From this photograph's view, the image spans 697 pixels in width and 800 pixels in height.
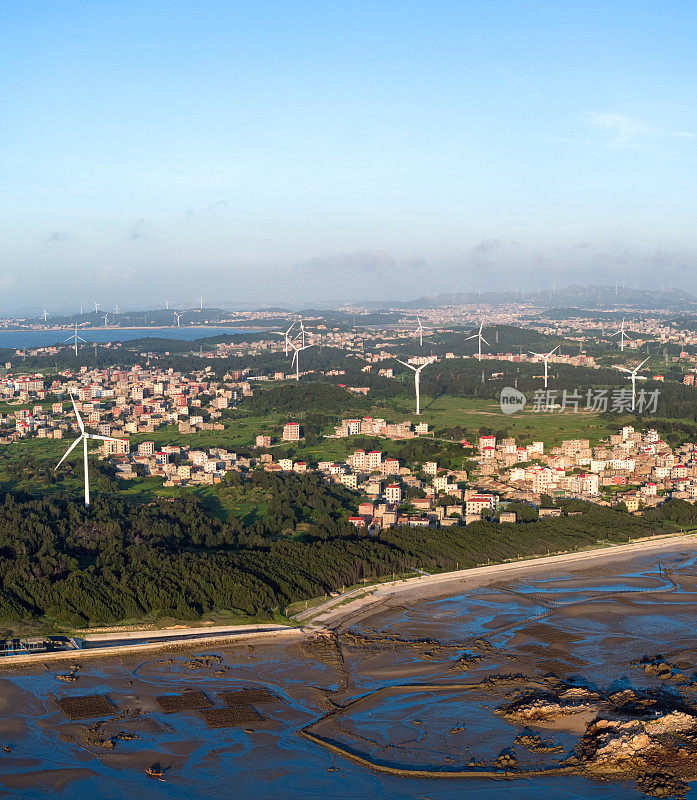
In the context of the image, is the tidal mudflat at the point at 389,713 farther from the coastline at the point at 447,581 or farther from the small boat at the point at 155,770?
the coastline at the point at 447,581

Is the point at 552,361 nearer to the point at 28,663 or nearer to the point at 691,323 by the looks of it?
the point at 691,323

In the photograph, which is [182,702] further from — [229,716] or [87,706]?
[87,706]

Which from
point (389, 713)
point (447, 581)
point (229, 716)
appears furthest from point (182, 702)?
point (447, 581)

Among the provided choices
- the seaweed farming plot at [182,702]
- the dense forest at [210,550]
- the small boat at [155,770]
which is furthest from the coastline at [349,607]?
the small boat at [155,770]

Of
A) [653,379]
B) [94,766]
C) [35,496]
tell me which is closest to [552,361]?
[653,379]

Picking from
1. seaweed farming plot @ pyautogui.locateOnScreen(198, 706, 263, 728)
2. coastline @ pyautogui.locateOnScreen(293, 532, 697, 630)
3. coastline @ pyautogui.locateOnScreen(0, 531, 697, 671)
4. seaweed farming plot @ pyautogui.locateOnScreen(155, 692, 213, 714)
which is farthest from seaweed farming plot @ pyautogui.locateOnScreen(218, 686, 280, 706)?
coastline @ pyautogui.locateOnScreen(293, 532, 697, 630)

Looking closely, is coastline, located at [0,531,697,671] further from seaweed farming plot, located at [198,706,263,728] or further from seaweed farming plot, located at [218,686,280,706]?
seaweed farming plot, located at [198,706,263,728]
